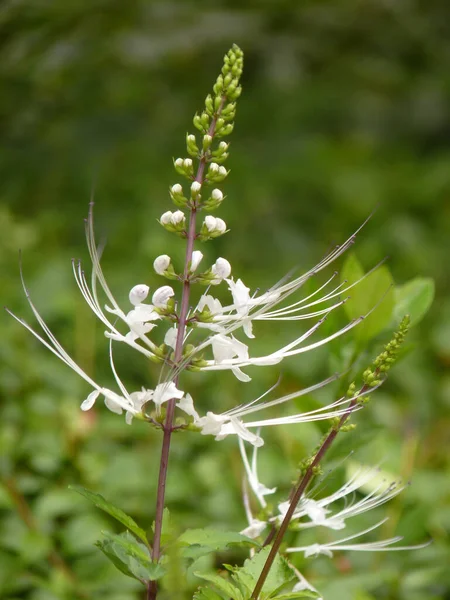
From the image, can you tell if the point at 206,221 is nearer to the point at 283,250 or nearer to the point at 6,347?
the point at 6,347

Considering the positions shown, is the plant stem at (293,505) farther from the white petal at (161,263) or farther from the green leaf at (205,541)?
the white petal at (161,263)

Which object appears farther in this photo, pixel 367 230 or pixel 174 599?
pixel 367 230

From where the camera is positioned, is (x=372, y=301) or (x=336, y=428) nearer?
(x=336, y=428)

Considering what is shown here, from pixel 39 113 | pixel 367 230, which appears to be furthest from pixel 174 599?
pixel 367 230

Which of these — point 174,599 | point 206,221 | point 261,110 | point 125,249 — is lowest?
point 125,249

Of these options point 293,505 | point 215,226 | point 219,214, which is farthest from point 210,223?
point 219,214

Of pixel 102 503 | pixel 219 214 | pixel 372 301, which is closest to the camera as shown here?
pixel 102 503

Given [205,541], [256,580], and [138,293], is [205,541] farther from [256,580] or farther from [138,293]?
[138,293]
